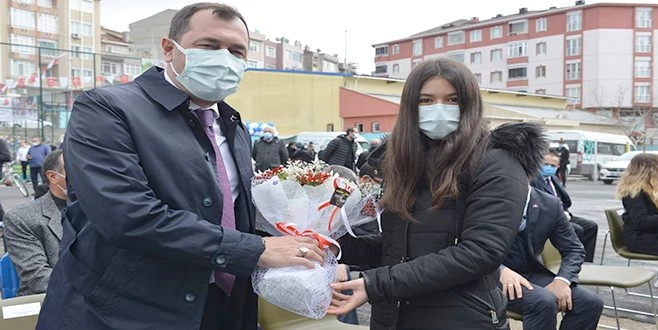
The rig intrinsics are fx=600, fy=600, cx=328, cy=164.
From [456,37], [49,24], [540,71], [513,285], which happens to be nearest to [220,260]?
[513,285]

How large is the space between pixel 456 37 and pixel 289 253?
72.0 m

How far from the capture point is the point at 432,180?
214 centimetres

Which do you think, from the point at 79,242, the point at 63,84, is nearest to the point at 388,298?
the point at 79,242

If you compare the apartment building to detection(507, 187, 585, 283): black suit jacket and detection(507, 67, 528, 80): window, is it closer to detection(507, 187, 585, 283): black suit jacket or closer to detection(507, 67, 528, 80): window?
detection(507, 67, 528, 80): window

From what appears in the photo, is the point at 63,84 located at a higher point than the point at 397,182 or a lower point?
higher

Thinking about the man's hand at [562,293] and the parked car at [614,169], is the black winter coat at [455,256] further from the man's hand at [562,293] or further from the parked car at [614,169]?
the parked car at [614,169]

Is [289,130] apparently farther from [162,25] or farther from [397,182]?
[397,182]

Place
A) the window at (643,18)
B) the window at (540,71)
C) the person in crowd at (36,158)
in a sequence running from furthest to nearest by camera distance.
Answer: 1. the window at (540,71)
2. the window at (643,18)
3. the person in crowd at (36,158)

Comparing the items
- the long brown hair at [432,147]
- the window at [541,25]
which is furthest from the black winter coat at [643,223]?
the window at [541,25]

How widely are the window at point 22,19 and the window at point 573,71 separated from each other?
170 ft

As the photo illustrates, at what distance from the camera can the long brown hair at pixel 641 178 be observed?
555 centimetres

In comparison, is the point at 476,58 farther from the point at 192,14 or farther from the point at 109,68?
the point at 192,14

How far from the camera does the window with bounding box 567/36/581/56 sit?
202 ft

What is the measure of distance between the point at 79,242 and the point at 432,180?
1.18 m
